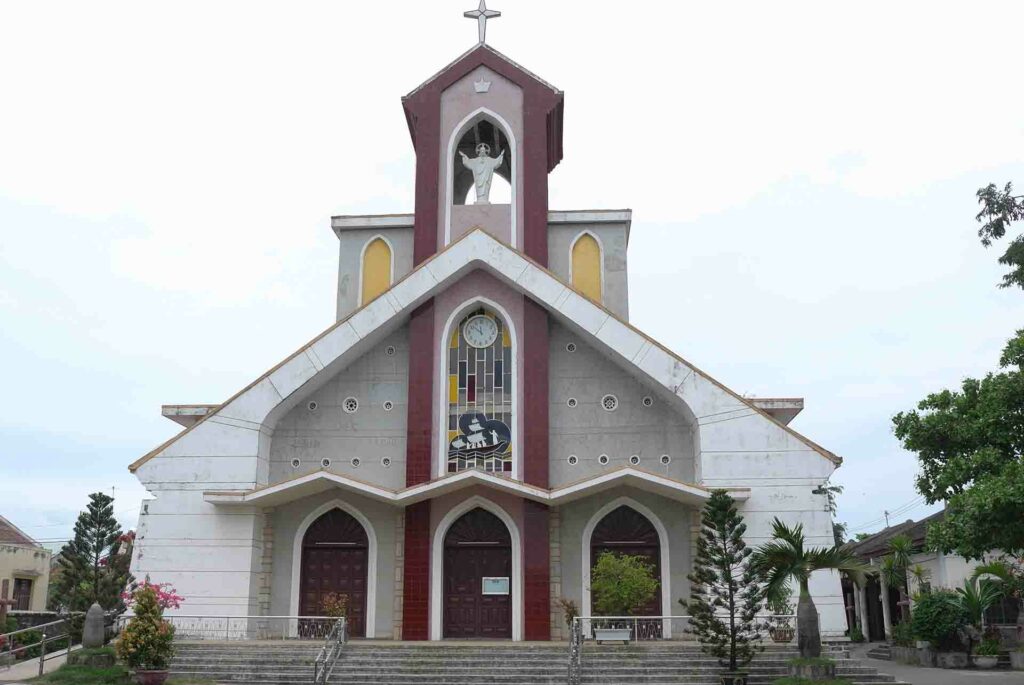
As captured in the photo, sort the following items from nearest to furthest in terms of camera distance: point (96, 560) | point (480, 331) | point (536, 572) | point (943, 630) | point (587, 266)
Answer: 1. point (536, 572)
2. point (480, 331)
3. point (943, 630)
4. point (587, 266)
5. point (96, 560)

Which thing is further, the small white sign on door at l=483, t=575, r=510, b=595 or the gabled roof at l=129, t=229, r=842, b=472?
the small white sign on door at l=483, t=575, r=510, b=595

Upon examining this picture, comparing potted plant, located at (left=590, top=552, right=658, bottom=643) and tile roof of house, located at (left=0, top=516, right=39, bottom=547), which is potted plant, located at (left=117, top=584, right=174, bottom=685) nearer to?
potted plant, located at (left=590, top=552, right=658, bottom=643)

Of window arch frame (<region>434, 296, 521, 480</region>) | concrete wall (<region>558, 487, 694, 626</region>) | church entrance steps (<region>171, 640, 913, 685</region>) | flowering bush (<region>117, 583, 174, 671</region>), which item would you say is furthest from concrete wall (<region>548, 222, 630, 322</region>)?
flowering bush (<region>117, 583, 174, 671</region>)

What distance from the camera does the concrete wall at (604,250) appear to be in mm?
27422

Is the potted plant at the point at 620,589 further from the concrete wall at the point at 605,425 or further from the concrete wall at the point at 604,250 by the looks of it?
the concrete wall at the point at 604,250

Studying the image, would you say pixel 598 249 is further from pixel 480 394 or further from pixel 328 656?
pixel 328 656

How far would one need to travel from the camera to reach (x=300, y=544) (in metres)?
23.1

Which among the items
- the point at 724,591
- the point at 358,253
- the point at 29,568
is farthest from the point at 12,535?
the point at 724,591

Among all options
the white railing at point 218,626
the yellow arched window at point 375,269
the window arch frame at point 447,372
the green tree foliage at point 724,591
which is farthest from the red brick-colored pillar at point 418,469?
the green tree foliage at point 724,591

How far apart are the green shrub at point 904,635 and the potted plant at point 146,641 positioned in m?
19.3

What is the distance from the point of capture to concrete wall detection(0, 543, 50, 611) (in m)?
37.4

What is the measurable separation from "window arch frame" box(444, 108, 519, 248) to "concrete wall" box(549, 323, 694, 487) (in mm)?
4042

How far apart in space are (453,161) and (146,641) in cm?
1474

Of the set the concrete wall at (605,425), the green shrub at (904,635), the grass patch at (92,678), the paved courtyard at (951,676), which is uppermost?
the concrete wall at (605,425)
